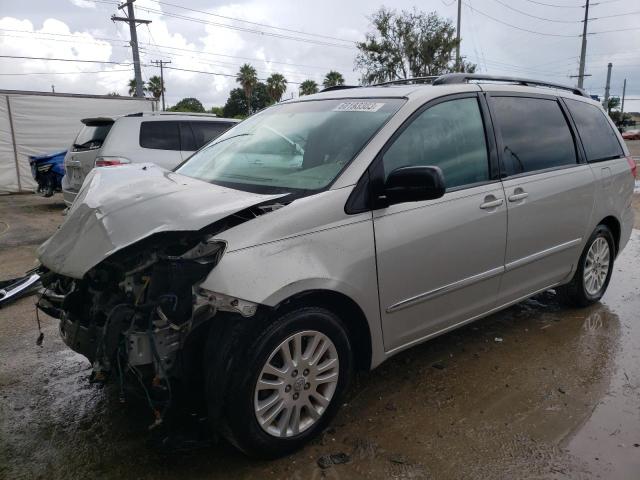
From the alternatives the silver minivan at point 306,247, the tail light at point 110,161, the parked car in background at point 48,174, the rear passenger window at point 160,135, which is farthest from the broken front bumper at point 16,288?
the parked car in background at point 48,174

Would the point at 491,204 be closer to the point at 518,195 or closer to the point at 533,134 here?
the point at 518,195

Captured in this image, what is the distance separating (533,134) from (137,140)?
585 centimetres

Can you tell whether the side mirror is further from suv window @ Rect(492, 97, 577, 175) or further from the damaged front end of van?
suv window @ Rect(492, 97, 577, 175)

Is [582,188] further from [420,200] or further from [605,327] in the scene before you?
[420,200]

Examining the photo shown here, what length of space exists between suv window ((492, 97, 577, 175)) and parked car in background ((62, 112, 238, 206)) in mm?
4558

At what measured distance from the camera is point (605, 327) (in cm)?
410

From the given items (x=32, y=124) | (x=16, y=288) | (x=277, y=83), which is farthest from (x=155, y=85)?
(x=16, y=288)

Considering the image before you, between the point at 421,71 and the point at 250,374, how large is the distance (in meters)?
30.6

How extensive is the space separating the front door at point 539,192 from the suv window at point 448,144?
0.70 ft

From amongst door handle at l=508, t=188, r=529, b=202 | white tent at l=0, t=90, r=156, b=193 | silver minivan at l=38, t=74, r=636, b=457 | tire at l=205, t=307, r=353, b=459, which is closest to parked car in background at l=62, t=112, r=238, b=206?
silver minivan at l=38, t=74, r=636, b=457

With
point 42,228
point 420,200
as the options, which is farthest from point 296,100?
point 42,228

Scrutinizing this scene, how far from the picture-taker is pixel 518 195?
3.44m

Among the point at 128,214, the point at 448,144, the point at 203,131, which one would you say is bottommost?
the point at 128,214

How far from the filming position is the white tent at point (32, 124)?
1336cm
